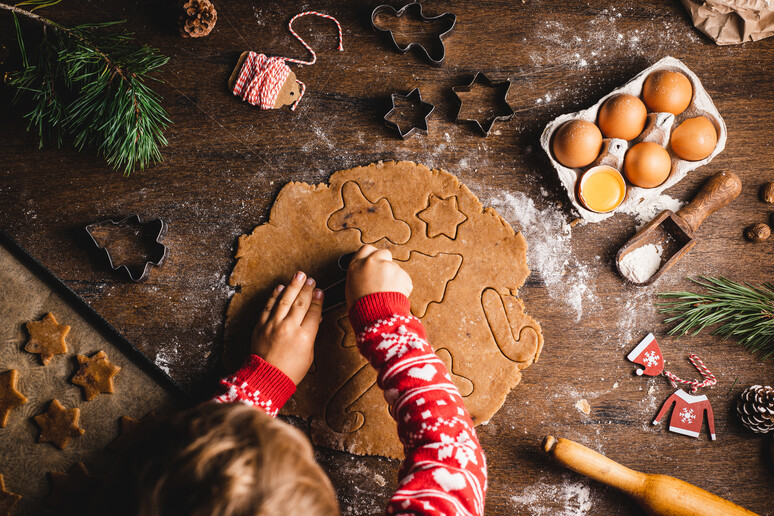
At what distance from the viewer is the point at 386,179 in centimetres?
116

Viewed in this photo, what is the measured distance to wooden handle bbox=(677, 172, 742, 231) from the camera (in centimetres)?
113

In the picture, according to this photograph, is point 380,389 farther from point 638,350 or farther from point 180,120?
point 180,120

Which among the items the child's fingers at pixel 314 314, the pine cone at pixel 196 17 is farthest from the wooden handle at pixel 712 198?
the pine cone at pixel 196 17

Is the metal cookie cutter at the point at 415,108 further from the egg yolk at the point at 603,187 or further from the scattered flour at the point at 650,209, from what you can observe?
the scattered flour at the point at 650,209

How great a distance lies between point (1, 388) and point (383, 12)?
1346 mm

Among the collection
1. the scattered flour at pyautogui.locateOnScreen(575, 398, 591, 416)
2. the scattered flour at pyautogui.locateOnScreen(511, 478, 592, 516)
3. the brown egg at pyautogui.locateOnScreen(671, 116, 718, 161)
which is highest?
the brown egg at pyautogui.locateOnScreen(671, 116, 718, 161)

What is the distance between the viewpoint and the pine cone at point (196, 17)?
3.83ft

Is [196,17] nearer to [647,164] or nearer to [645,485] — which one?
[647,164]

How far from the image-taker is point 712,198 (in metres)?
1.13

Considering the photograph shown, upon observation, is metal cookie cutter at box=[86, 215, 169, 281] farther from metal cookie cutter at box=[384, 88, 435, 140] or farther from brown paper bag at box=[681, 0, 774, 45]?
brown paper bag at box=[681, 0, 774, 45]

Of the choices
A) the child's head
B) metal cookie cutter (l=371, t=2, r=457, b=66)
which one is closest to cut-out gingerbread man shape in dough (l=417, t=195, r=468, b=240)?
metal cookie cutter (l=371, t=2, r=457, b=66)

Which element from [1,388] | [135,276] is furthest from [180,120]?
[1,388]

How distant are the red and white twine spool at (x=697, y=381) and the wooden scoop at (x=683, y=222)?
0.77 feet

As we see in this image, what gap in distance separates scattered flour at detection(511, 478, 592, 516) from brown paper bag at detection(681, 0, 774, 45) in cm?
122
